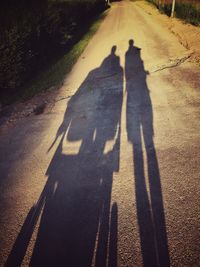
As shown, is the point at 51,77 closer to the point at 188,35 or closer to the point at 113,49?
the point at 113,49

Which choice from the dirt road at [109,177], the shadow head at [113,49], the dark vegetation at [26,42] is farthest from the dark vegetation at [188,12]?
the dirt road at [109,177]

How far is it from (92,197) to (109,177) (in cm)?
56

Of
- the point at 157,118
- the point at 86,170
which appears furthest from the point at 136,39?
the point at 86,170

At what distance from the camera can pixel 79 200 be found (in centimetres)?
406

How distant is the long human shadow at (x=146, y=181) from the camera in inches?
122

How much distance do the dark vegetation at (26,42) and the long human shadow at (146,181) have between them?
5.15 m

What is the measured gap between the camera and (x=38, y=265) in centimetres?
326

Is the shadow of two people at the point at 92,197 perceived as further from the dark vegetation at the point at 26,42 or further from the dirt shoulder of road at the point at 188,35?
the dark vegetation at the point at 26,42

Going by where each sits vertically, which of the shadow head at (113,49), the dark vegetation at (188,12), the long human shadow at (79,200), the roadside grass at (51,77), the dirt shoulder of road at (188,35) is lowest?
the long human shadow at (79,200)

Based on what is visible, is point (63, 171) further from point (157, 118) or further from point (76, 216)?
point (157, 118)

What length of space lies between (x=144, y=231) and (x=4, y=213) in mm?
2765

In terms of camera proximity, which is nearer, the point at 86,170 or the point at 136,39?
the point at 86,170

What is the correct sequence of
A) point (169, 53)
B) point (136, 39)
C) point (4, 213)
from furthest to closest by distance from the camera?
1. point (136, 39)
2. point (169, 53)
3. point (4, 213)

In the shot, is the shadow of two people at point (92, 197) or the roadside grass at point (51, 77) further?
the roadside grass at point (51, 77)
